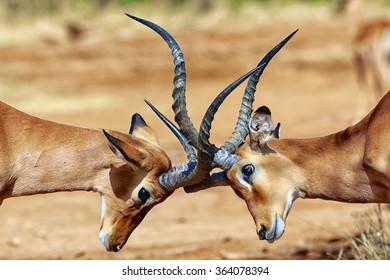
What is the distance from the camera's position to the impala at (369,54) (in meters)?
19.2

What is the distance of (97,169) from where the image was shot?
781 cm

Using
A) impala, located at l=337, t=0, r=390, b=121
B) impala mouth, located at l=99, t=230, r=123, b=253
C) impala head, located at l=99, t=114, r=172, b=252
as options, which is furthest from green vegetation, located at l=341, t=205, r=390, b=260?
impala, located at l=337, t=0, r=390, b=121

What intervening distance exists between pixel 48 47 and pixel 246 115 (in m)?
17.5

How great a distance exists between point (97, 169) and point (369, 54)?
12.4 meters

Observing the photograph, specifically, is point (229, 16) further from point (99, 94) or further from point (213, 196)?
point (213, 196)

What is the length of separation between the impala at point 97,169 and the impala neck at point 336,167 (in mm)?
744

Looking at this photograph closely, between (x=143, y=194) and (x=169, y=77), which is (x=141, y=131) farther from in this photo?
(x=169, y=77)

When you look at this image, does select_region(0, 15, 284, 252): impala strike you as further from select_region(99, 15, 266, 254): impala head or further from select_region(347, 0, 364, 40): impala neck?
select_region(347, 0, 364, 40): impala neck

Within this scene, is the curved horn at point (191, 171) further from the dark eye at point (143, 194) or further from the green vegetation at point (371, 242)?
the green vegetation at point (371, 242)

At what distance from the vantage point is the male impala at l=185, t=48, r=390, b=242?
7594mm

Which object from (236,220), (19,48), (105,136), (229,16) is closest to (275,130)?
(105,136)

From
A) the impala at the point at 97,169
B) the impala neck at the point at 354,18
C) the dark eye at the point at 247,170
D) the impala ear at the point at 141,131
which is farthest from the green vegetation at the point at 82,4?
the dark eye at the point at 247,170

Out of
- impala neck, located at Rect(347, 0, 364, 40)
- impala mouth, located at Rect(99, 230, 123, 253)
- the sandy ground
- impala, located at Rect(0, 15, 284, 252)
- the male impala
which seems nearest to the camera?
the male impala

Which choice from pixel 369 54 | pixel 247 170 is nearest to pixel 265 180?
pixel 247 170
